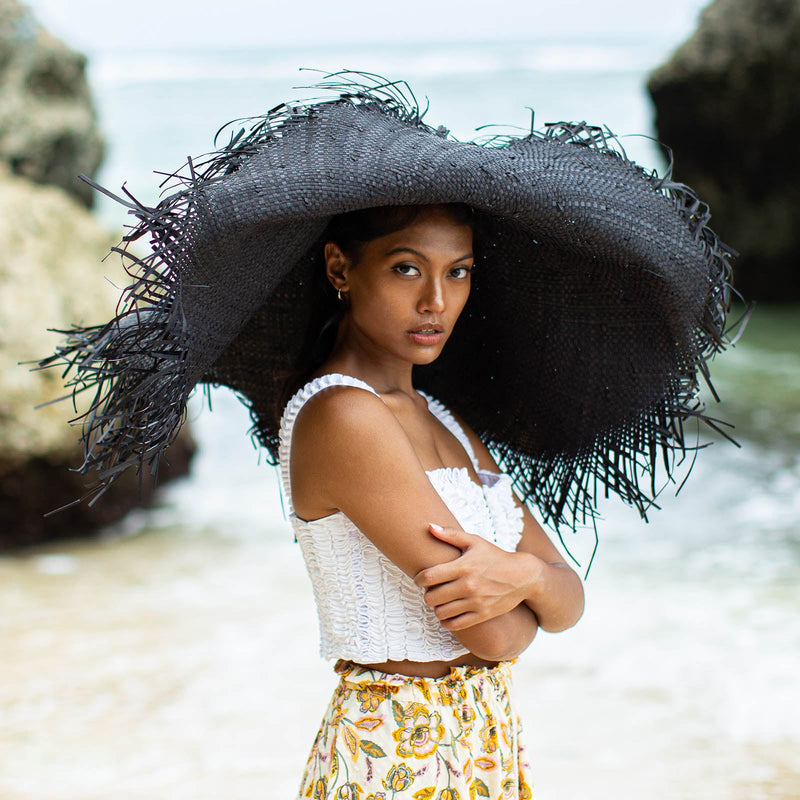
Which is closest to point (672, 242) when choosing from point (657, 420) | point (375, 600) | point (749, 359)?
point (657, 420)

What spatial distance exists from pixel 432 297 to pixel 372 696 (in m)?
0.56

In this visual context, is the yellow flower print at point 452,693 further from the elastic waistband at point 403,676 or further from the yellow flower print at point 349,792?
the yellow flower print at point 349,792

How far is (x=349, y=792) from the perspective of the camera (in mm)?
1428

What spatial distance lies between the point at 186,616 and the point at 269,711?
881mm

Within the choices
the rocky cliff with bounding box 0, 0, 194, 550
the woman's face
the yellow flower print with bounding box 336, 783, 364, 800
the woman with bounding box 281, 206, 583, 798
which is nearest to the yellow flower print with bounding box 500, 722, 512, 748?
the woman with bounding box 281, 206, 583, 798

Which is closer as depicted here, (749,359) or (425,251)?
(425,251)

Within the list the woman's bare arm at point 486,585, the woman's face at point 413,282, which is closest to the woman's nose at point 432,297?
the woman's face at point 413,282

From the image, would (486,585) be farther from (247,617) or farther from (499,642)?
(247,617)

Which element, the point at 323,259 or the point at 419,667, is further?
the point at 323,259

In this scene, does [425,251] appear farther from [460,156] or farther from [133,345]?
[133,345]

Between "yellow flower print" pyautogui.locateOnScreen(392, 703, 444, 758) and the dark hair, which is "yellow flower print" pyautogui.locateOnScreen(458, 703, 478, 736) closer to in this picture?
"yellow flower print" pyautogui.locateOnScreen(392, 703, 444, 758)

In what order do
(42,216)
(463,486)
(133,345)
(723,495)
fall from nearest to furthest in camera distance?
(133,345) < (463,486) < (42,216) < (723,495)

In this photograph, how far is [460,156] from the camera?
1313 mm

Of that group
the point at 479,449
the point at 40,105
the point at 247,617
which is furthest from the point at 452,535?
the point at 40,105
